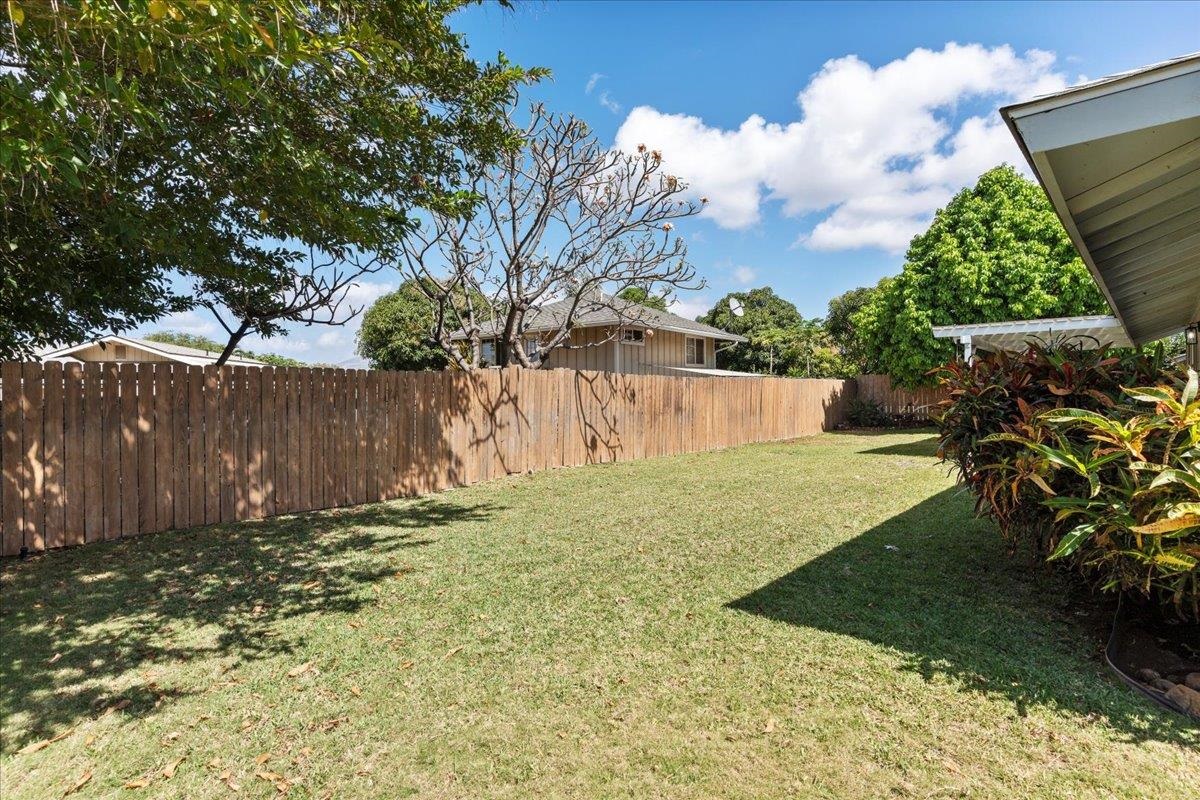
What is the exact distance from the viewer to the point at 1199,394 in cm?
286

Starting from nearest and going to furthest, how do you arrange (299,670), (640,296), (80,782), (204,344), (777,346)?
(80,782) < (299,670) < (640,296) < (777,346) < (204,344)

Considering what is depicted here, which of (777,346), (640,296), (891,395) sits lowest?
(891,395)

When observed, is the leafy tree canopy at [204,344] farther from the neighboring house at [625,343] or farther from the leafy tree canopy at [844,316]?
the leafy tree canopy at [844,316]

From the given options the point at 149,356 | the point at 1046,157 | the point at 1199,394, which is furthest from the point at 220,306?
the point at 149,356

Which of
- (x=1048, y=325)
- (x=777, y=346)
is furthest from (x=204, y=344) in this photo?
(x=1048, y=325)

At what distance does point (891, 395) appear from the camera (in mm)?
21297

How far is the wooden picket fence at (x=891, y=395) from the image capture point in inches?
814

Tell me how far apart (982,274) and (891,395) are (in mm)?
5603

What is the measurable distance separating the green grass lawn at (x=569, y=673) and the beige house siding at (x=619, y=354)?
14.9m

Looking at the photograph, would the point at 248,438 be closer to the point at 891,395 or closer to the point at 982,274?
the point at 982,274

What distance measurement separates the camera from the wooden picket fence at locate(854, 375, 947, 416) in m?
20.7

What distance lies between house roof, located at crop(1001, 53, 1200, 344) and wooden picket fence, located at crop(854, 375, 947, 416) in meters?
17.2

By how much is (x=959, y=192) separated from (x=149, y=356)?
28.5 metres

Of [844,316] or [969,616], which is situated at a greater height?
[844,316]
